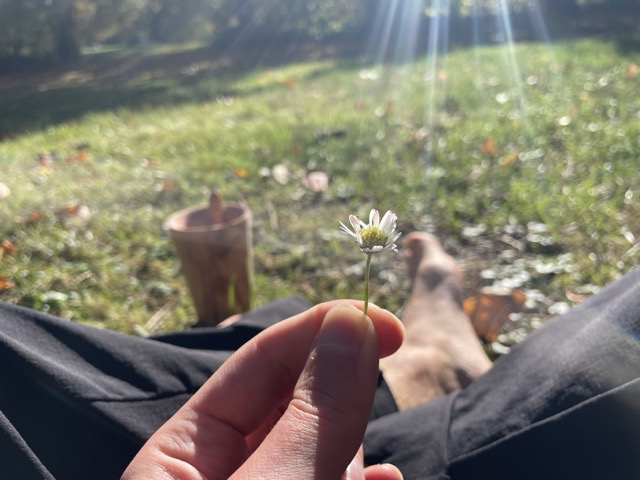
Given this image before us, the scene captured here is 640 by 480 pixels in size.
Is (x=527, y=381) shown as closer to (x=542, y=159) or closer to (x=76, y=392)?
(x=76, y=392)

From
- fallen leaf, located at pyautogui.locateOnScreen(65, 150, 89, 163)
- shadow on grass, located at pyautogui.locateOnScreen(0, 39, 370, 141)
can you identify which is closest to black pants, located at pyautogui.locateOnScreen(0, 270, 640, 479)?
fallen leaf, located at pyautogui.locateOnScreen(65, 150, 89, 163)

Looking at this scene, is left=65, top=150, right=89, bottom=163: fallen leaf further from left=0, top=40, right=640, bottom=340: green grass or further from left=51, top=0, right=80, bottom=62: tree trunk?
left=51, top=0, right=80, bottom=62: tree trunk

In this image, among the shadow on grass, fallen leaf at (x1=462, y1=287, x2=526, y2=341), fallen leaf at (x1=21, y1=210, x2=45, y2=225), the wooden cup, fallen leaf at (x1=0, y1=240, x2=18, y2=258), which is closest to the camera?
the wooden cup

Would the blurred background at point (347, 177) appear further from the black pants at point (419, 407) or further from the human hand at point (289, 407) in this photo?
the human hand at point (289, 407)

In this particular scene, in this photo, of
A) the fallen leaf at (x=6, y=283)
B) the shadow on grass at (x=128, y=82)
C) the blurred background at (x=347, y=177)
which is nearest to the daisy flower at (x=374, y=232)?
the blurred background at (x=347, y=177)

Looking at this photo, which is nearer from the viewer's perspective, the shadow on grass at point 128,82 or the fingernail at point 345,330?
the fingernail at point 345,330

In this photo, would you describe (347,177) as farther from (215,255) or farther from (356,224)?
(356,224)

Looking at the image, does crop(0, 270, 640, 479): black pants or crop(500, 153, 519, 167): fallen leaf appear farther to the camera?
crop(500, 153, 519, 167): fallen leaf
